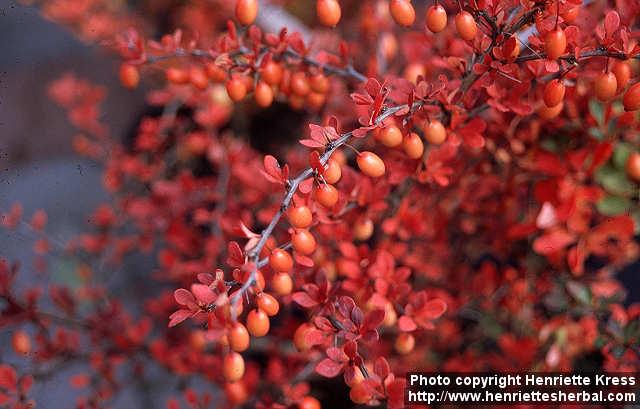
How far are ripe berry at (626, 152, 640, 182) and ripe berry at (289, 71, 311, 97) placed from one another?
45 centimetres

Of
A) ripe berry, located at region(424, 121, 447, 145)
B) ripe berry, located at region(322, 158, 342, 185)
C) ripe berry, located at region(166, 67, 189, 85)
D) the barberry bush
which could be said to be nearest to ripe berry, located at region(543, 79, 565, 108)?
the barberry bush

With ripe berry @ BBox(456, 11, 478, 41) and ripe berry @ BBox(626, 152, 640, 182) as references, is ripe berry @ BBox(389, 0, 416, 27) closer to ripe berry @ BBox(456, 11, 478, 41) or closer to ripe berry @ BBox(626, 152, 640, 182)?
ripe berry @ BBox(456, 11, 478, 41)

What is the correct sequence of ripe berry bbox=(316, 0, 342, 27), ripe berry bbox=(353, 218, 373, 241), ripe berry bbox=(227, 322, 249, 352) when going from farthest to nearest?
ripe berry bbox=(353, 218, 373, 241), ripe berry bbox=(316, 0, 342, 27), ripe berry bbox=(227, 322, 249, 352)

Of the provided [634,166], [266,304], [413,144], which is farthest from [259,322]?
[634,166]

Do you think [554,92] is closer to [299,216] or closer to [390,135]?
[390,135]

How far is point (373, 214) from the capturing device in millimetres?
745

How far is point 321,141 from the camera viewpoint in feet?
1.61

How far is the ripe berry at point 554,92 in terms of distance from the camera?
53cm

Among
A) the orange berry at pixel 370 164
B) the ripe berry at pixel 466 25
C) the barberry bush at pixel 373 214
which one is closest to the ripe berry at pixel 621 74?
the barberry bush at pixel 373 214

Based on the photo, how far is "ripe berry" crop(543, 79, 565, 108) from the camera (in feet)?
1.73

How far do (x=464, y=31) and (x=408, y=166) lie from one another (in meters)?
0.20

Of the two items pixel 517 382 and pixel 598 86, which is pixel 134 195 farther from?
pixel 598 86

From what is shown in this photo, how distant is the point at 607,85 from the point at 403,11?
0.69ft

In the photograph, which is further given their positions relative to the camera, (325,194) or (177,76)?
(177,76)
